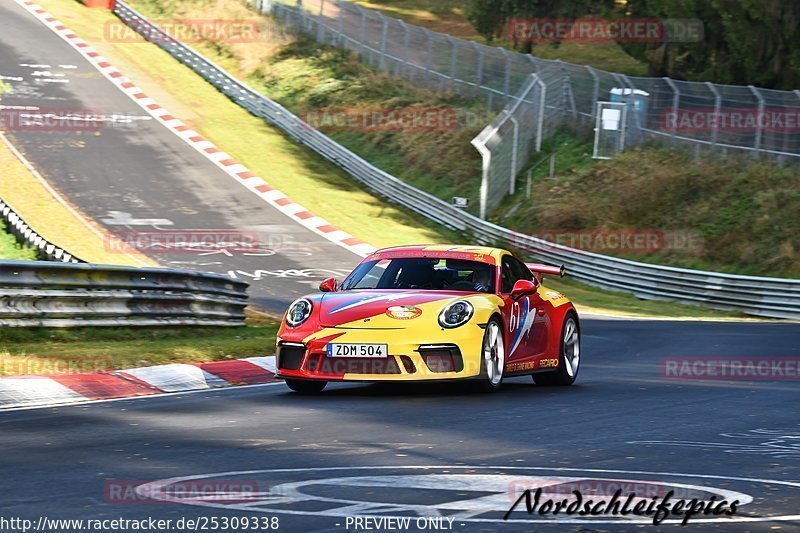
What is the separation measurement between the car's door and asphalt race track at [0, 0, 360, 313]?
31.4 ft

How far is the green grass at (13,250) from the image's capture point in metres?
23.4

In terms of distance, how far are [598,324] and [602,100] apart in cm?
1439

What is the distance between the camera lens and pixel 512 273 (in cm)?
1231

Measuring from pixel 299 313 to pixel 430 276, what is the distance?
1.37 metres

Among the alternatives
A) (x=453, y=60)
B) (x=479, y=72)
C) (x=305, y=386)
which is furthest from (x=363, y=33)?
(x=305, y=386)

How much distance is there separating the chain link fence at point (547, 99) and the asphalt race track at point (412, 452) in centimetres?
1691

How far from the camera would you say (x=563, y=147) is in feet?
120

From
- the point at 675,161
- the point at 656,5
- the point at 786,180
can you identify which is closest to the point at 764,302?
the point at 786,180

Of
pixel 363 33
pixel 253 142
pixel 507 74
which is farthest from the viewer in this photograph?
pixel 363 33

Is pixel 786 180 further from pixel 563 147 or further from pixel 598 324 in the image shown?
pixel 598 324

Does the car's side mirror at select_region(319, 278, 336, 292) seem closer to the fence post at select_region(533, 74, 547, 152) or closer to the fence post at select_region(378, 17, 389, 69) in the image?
the fence post at select_region(533, 74, 547, 152)

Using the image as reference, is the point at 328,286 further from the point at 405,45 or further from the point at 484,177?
the point at 405,45

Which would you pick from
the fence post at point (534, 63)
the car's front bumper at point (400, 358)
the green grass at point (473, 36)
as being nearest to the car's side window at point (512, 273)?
the car's front bumper at point (400, 358)

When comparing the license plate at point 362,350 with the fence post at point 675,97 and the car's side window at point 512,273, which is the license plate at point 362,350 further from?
the fence post at point 675,97
